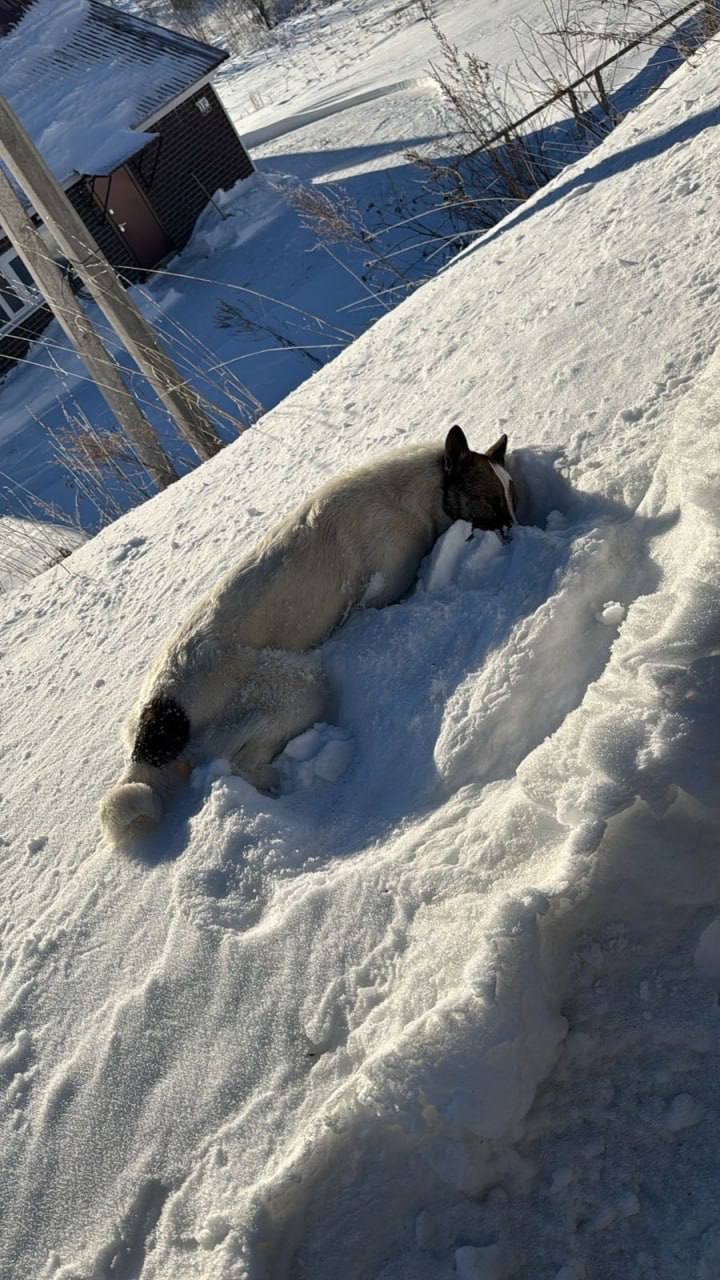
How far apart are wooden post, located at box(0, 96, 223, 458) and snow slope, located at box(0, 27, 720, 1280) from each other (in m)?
4.02

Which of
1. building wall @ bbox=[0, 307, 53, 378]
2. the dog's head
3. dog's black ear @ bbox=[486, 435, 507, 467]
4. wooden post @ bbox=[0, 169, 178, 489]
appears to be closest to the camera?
the dog's head

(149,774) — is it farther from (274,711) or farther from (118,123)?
(118,123)

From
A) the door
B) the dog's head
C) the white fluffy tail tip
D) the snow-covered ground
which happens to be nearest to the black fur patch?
the white fluffy tail tip

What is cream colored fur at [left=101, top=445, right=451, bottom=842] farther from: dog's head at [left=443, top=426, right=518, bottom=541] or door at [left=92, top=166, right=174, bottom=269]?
door at [left=92, top=166, right=174, bottom=269]

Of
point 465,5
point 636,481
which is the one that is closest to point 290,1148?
point 636,481

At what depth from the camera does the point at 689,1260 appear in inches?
67.4

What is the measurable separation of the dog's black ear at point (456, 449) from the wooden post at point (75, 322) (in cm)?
452

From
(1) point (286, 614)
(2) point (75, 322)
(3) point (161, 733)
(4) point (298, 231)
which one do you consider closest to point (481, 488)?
(1) point (286, 614)

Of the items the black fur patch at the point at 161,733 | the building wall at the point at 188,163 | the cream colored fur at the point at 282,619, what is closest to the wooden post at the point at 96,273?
the cream colored fur at the point at 282,619

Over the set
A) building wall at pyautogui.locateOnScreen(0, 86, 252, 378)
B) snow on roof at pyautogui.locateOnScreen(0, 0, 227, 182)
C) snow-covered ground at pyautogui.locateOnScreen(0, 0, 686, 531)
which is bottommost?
snow-covered ground at pyautogui.locateOnScreen(0, 0, 686, 531)

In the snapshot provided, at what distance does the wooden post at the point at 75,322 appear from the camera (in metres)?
7.73

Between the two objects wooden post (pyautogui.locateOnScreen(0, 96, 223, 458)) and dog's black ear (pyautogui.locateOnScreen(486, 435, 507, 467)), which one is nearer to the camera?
dog's black ear (pyautogui.locateOnScreen(486, 435, 507, 467))

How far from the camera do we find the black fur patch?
131 inches

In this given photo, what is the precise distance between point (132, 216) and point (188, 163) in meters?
2.32
